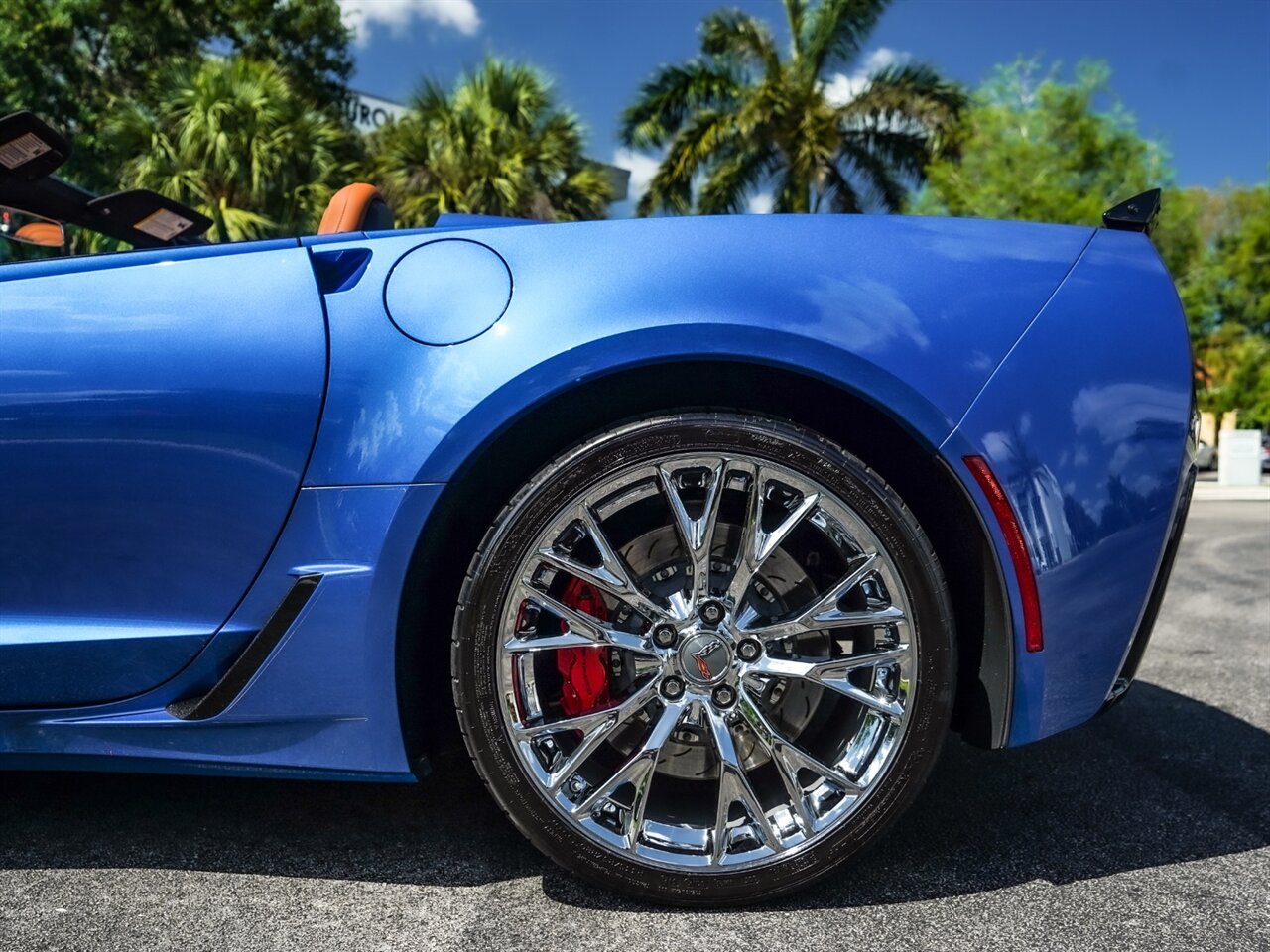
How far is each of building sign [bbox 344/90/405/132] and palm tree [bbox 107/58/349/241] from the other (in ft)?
30.6

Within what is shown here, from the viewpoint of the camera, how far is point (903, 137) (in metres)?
21.1

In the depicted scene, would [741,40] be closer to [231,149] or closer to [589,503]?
[231,149]

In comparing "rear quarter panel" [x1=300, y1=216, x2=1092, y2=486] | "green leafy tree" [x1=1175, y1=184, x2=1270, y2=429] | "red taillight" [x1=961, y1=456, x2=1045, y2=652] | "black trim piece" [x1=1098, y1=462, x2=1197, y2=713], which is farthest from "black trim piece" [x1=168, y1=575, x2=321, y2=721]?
"green leafy tree" [x1=1175, y1=184, x2=1270, y2=429]

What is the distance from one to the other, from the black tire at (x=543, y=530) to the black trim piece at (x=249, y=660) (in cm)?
25

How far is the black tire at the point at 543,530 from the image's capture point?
5.24 ft

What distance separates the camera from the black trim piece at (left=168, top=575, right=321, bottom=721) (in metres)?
1.61

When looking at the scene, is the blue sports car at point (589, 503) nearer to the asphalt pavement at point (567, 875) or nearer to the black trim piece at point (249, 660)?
the black trim piece at point (249, 660)

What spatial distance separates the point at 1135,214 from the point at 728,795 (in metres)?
1.19

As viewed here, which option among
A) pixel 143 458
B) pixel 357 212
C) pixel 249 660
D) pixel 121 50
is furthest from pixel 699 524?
pixel 121 50

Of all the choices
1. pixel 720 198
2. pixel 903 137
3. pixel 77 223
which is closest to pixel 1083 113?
pixel 903 137

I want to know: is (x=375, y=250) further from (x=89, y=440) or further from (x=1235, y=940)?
(x=1235, y=940)

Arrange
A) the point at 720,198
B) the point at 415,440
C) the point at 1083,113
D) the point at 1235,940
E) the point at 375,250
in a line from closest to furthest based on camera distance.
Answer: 1. the point at 1235,940
2. the point at 415,440
3. the point at 375,250
4. the point at 720,198
5. the point at 1083,113

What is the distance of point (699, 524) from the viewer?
1.65 metres

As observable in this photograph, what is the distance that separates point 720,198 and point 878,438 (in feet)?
63.3
